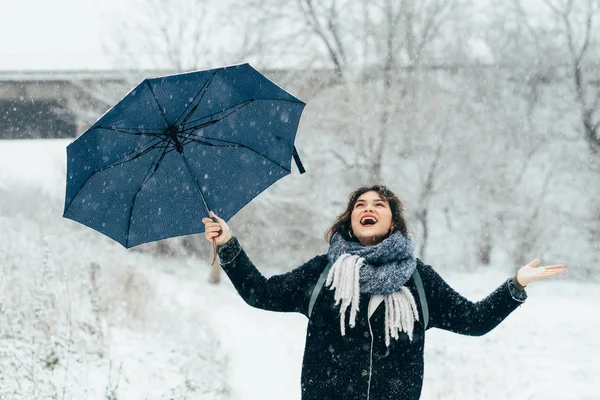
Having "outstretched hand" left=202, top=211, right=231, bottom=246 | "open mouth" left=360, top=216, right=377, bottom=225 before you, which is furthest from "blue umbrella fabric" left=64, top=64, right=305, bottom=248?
"open mouth" left=360, top=216, right=377, bottom=225

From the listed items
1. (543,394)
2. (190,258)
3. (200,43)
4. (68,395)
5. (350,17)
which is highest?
(350,17)

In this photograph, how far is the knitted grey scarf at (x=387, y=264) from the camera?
2604 millimetres

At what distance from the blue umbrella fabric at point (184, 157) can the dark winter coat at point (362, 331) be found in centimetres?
33

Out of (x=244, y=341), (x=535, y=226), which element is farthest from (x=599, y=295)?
(x=244, y=341)

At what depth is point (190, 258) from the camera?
59.6ft

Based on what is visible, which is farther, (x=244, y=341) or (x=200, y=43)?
(x=200, y=43)

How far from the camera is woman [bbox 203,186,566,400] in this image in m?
2.60

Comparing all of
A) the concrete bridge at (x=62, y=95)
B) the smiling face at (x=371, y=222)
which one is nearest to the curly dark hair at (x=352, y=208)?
the smiling face at (x=371, y=222)

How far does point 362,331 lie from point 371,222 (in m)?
0.53

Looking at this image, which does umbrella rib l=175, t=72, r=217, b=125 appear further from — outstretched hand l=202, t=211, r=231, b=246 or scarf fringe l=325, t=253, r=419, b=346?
scarf fringe l=325, t=253, r=419, b=346

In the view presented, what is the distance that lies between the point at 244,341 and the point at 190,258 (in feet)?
30.3

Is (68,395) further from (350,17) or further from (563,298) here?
(350,17)

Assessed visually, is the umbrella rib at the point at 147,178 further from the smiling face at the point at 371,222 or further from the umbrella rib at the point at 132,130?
the smiling face at the point at 371,222

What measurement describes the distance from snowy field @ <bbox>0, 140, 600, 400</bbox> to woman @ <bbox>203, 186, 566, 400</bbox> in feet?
8.01
